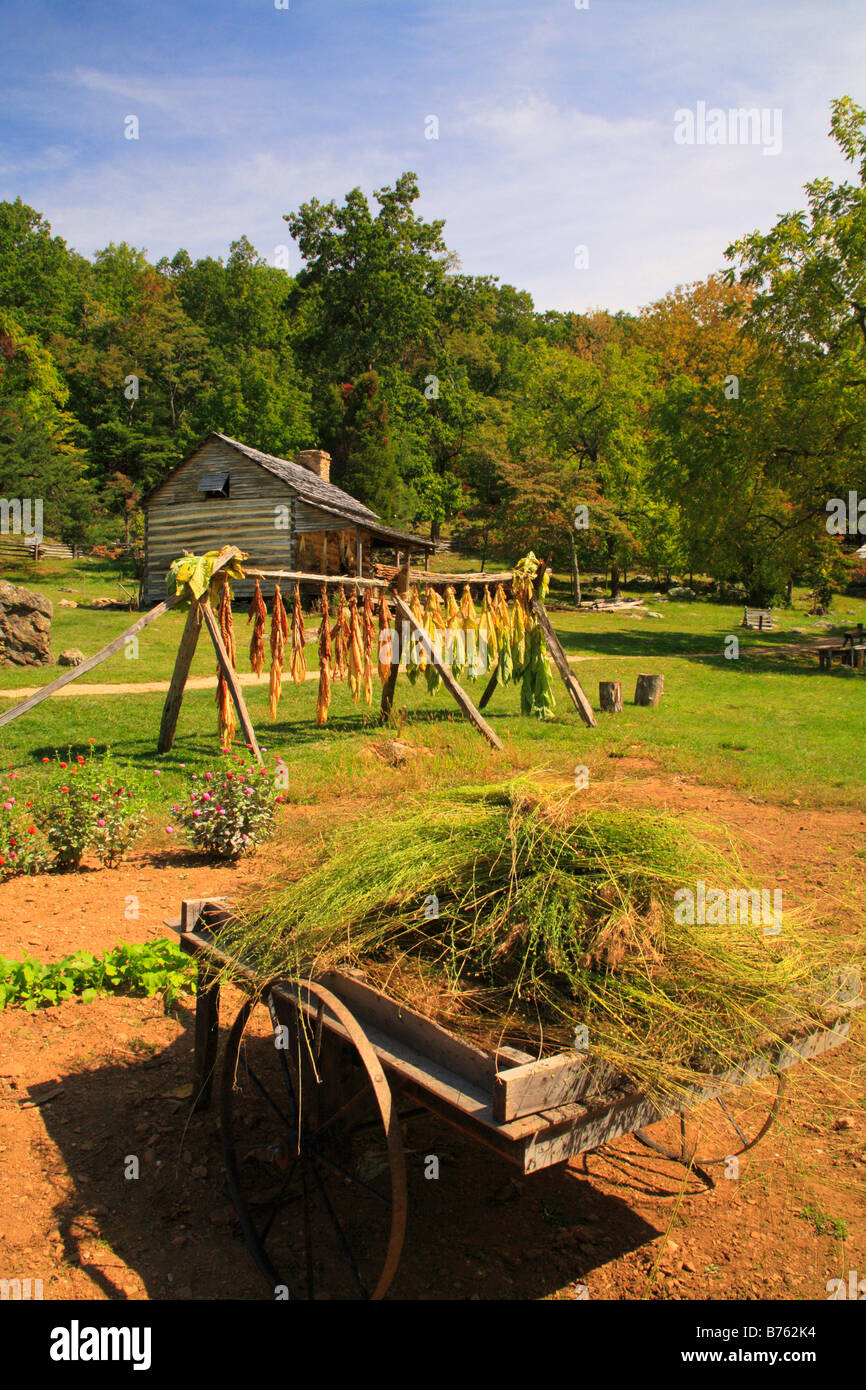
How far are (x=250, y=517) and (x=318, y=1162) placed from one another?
29956 mm

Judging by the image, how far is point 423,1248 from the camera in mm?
3635

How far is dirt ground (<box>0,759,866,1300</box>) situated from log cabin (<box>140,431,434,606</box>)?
26348mm

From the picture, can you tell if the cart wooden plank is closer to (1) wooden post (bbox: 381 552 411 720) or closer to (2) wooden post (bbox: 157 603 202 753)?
(2) wooden post (bbox: 157 603 202 753)

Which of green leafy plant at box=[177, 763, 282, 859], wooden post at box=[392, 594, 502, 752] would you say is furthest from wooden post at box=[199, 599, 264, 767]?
wooden post at box=[392, 594, 502, 752]

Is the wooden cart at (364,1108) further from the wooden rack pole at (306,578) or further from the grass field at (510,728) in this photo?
the wooden rack pole at (306,578)

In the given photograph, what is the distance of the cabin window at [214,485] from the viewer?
3192 cm

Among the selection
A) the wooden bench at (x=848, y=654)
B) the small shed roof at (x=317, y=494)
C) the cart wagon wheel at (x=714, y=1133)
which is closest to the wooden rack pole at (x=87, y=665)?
the cart wagon wheel at (x=714, y=1133)

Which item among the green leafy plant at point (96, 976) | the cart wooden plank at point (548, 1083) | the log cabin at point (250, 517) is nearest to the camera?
the cart wooden plank at point (548, 1083)

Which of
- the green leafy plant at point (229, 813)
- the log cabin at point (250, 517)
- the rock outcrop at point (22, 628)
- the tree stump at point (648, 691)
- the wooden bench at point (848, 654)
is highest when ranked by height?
the log cabin at point (250, 517)

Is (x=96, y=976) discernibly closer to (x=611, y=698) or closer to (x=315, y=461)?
(x=611, y=698)

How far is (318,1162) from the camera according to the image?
3867mm

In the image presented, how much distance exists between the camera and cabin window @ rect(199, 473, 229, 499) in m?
31.9

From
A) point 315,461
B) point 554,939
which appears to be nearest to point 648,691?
point 554,939

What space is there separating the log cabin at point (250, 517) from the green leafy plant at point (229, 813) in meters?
23.0
